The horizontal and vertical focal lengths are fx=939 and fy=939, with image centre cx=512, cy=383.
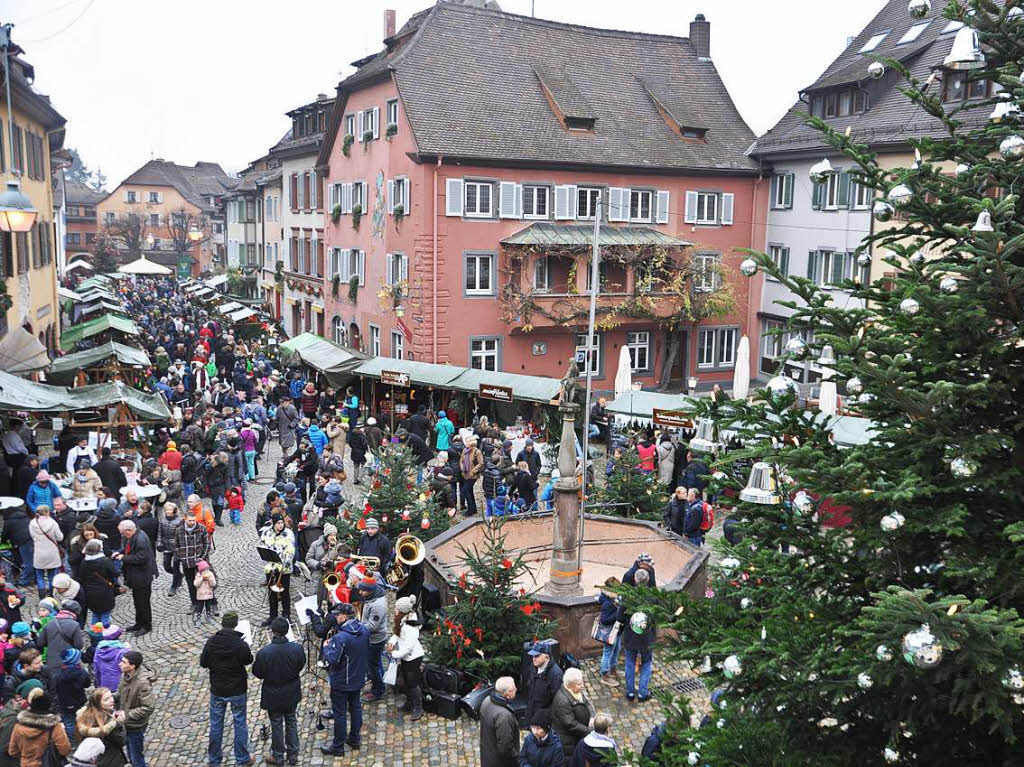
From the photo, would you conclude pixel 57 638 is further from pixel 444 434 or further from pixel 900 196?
pixel 444 434

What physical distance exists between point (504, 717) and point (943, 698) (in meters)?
5.06

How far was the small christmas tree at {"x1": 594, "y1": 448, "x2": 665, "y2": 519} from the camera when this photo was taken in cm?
1777

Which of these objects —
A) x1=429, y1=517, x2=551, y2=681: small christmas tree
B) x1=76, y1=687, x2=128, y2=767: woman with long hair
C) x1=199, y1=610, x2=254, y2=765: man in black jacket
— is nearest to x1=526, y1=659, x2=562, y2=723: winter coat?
x1=429, y1=517, x2=551, y2=681: small christmas tree

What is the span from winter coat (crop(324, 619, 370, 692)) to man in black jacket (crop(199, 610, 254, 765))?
0.88 meters

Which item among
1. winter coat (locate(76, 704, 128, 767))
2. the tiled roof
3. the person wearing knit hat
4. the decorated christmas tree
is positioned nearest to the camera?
the decorated christmas tree

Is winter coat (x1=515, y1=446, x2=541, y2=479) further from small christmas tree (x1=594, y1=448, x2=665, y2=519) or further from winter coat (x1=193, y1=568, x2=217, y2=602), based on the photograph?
winter coat (x1=193, y1=568, x2=217, y2=602)

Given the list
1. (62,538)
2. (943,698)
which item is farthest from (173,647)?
(943,698)

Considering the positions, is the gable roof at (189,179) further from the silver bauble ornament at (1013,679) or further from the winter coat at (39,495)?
the silver bauble ornament at (1013,679)

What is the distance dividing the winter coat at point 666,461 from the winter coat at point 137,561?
37.0 feet

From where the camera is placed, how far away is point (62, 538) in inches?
558

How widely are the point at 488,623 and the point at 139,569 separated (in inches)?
208

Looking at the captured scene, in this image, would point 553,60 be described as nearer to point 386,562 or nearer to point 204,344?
point 204,344

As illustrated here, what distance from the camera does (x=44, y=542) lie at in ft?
45.8

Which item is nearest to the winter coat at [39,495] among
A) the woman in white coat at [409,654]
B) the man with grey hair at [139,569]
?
the man with grey hair at [139,569]
